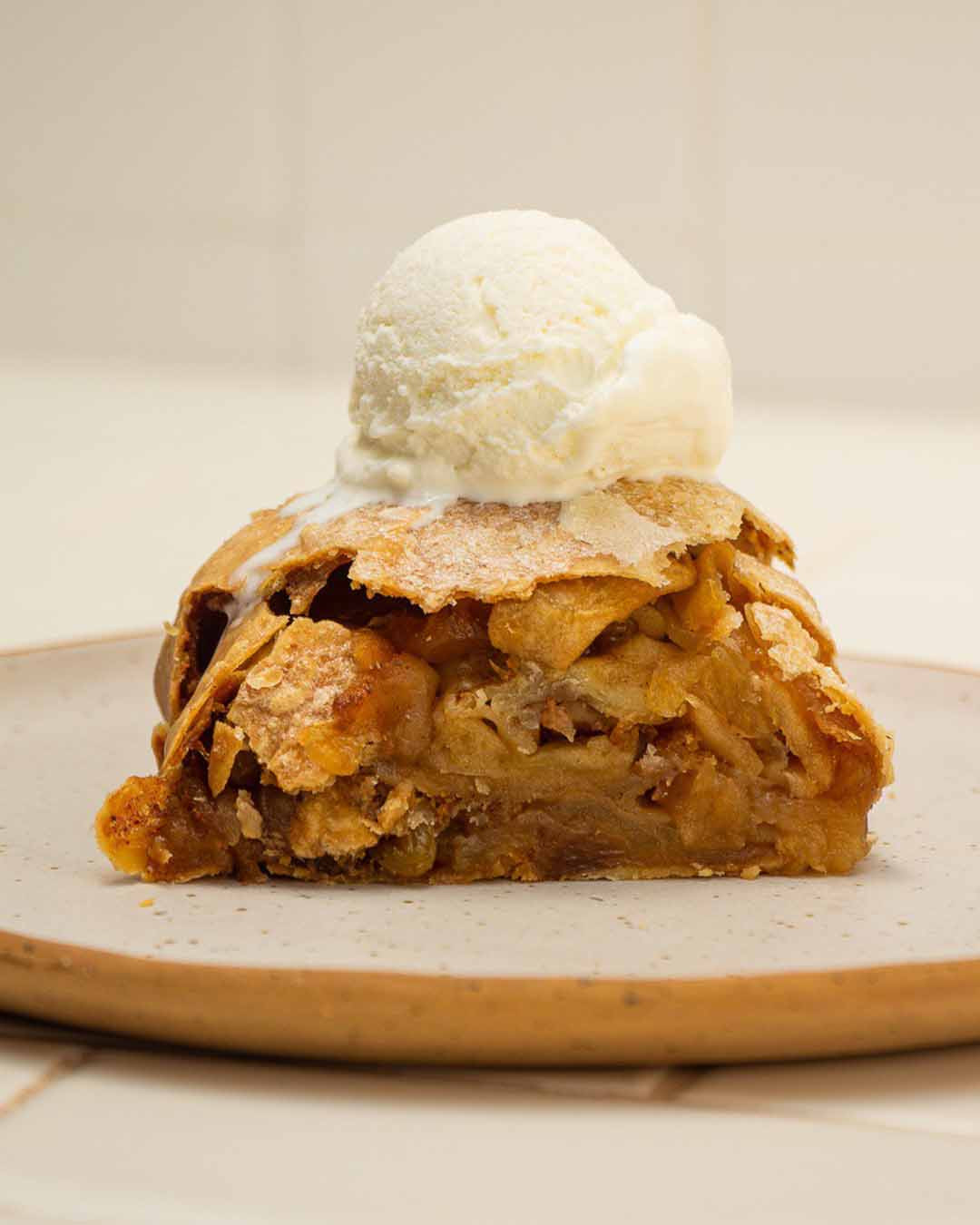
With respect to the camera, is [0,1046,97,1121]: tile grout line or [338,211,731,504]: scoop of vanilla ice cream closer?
[0,1046,97,1121]: tile grout line

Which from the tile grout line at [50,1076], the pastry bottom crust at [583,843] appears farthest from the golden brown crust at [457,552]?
the tile grout line at [50,1076]

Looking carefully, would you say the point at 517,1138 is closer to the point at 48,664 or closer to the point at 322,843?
the point at 322,843

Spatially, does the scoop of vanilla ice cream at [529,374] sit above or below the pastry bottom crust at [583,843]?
above

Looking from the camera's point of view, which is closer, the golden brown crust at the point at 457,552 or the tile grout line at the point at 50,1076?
the tile grout line at the point at 50,1076

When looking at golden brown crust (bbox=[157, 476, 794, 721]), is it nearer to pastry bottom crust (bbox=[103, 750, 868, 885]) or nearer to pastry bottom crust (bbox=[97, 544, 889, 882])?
pastry bottom crust (bbox=[97, 544, 889, 882])

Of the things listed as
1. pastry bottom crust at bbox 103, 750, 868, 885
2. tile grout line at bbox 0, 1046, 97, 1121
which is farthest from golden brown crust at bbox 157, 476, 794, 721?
tile grout line at bbox 0, 1046, 97, 1121

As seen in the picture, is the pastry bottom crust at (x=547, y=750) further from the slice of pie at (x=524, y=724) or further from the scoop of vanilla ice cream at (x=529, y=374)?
the scoop of vanilla ice cream at (x=529, y=374)
